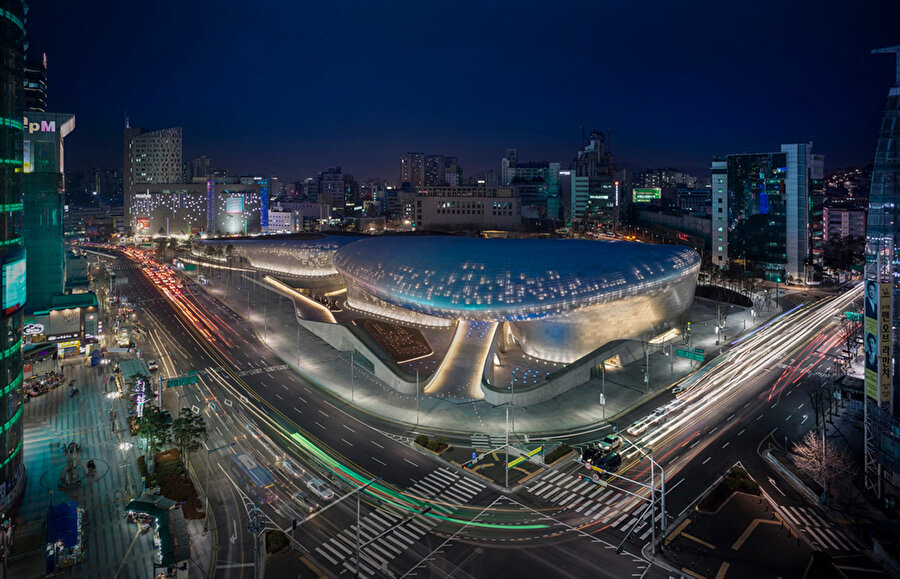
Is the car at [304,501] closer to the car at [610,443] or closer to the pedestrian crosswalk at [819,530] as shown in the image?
the car at [610,443]

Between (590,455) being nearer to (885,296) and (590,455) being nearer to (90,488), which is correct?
(885,296)

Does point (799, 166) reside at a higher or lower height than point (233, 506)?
higher

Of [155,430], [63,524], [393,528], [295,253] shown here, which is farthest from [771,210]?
[63,524]

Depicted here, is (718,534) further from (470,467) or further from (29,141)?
(29,141)

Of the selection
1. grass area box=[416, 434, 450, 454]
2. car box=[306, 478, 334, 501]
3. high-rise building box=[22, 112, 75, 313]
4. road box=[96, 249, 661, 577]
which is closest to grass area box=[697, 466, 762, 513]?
road box=[96, 249, 661, 577]

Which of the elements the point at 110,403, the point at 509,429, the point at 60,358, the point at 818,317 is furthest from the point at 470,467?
the point at 818,317

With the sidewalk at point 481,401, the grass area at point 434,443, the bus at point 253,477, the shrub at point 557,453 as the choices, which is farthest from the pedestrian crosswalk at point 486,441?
the bus at point 253,477
